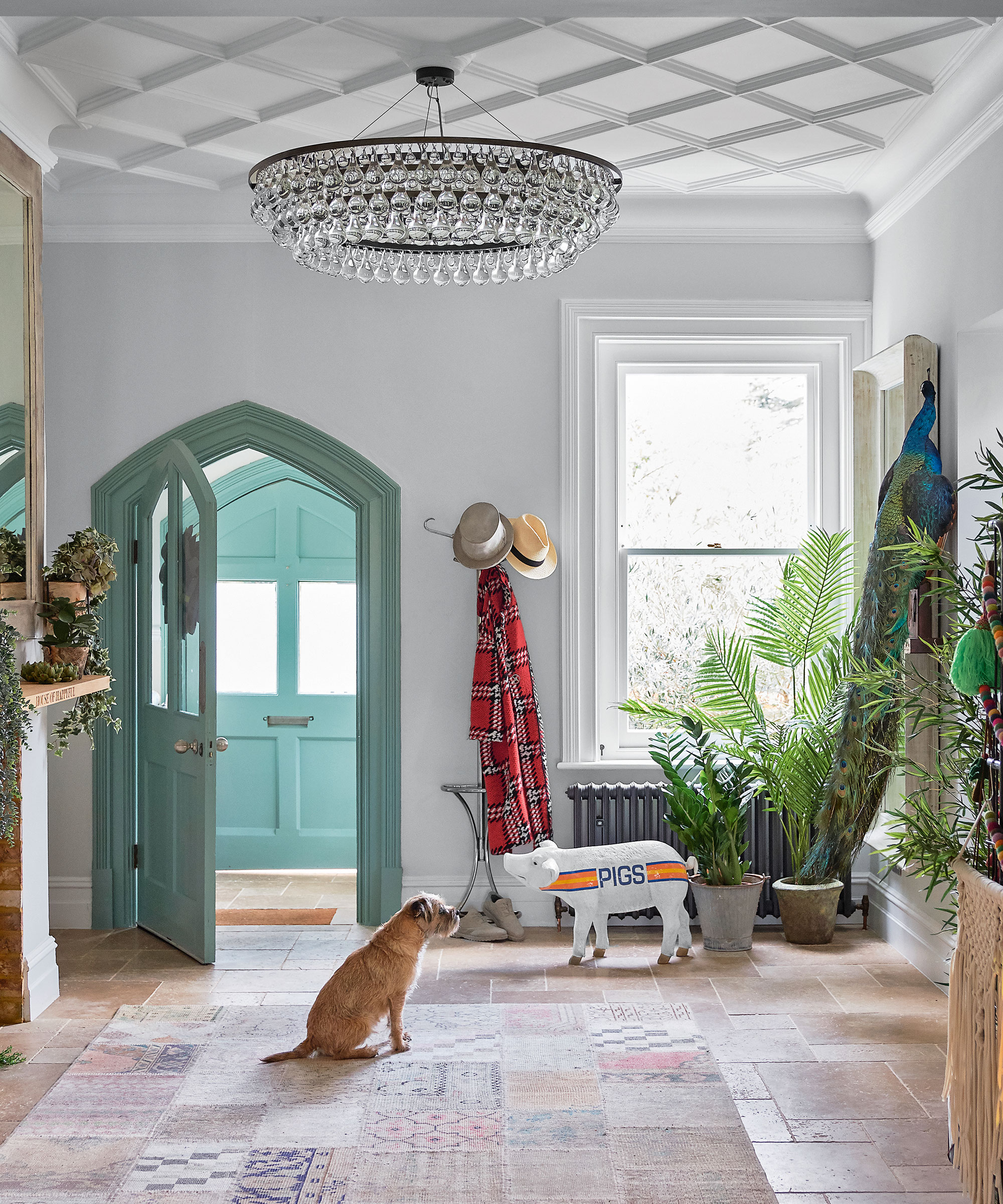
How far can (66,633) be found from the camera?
3916 mm

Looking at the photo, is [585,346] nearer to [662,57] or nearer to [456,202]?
[662,57]

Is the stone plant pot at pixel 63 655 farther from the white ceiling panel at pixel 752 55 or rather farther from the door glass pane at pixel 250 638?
the white ceiling panel at pixel 752 55

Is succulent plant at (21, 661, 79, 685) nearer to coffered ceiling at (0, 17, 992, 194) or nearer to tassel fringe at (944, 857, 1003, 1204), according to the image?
coffered ceiling at (0, 17, 992, 194)

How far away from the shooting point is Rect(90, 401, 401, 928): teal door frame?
16.4 feet

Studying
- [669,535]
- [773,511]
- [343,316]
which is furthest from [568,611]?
[343,316]

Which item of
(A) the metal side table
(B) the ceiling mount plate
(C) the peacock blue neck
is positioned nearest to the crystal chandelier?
(B) the ceiling mount plate

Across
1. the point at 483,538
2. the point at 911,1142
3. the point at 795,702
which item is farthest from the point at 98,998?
the point at 795,702

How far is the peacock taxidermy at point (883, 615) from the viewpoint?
13.4 ft

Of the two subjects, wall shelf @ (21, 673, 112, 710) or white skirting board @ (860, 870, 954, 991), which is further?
white skirting board @ (860, 870, 954, 991)

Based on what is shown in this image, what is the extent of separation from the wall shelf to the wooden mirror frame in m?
0.23

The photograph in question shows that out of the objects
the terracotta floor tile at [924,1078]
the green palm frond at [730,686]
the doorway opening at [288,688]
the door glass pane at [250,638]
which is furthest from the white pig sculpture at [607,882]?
the door glass pane at [250,638]

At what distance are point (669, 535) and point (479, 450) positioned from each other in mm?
954

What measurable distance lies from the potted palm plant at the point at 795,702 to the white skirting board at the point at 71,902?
2512mm

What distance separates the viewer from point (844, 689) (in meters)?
4.58
